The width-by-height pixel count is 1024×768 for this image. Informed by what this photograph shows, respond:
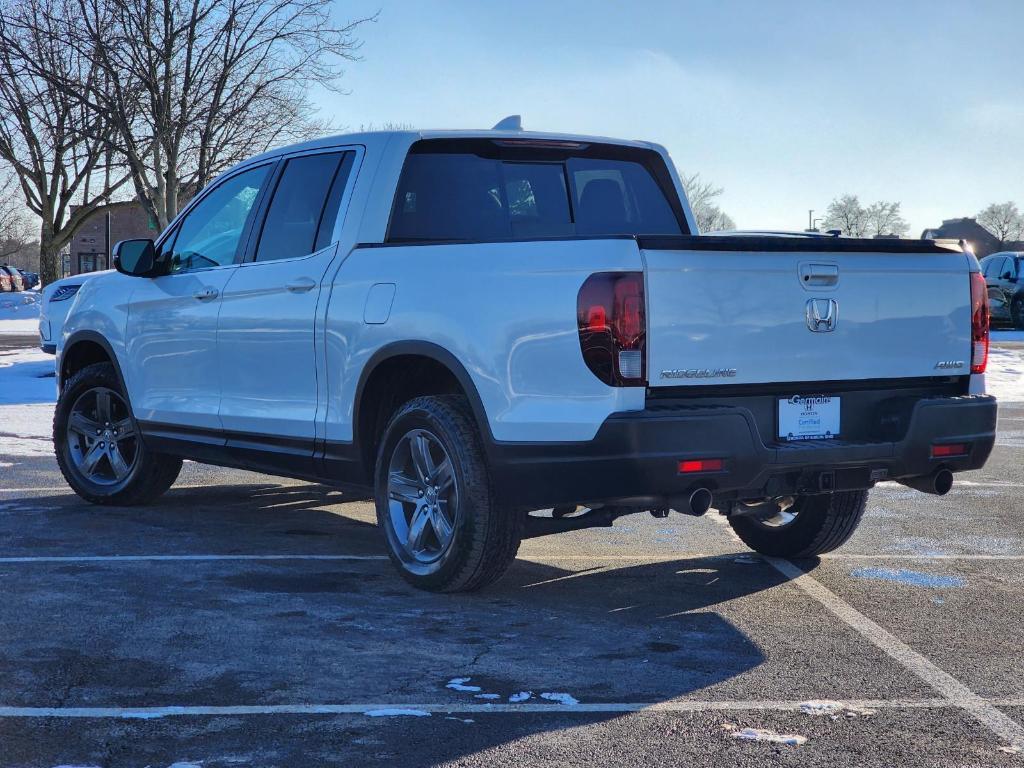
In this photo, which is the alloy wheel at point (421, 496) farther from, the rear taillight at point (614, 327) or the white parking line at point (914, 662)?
the white parking line at point (914, 662)

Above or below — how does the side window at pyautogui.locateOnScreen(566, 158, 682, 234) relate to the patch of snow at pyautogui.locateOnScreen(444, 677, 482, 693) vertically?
above

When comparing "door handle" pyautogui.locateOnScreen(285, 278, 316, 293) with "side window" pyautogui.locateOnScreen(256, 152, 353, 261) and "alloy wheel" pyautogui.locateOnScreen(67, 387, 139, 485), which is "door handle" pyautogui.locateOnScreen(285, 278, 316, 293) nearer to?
"side window" pyautogui.locateOnScreen(256, 152, 353, 261)

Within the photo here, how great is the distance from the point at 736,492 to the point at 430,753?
2002mm

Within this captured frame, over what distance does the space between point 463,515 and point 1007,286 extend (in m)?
32.0

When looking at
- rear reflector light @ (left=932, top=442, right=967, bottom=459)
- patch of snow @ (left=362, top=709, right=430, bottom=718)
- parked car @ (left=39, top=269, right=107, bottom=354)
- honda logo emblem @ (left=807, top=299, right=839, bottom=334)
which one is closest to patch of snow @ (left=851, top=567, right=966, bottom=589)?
rear reflector light @ (left=932, top=442, right=967, bottom=459)

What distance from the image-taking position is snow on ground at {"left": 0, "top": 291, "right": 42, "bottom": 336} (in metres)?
33.9

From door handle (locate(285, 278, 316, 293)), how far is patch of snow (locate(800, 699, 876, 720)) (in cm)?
316

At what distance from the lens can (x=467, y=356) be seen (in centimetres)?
538

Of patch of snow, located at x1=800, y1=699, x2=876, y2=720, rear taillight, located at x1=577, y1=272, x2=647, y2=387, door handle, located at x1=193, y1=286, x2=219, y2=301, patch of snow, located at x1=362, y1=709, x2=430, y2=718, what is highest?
door handle, located at x1=193, y1=286, x2=219, y2=301

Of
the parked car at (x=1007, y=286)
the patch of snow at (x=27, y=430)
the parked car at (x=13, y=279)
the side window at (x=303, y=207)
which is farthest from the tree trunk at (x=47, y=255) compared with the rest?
the side window at (x=303, y=207)

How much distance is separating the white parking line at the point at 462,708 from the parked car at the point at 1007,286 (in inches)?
1262

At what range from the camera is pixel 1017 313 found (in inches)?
1384

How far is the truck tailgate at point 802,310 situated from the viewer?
4996 mm

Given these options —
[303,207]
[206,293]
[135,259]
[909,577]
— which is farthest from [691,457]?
[135,259]
